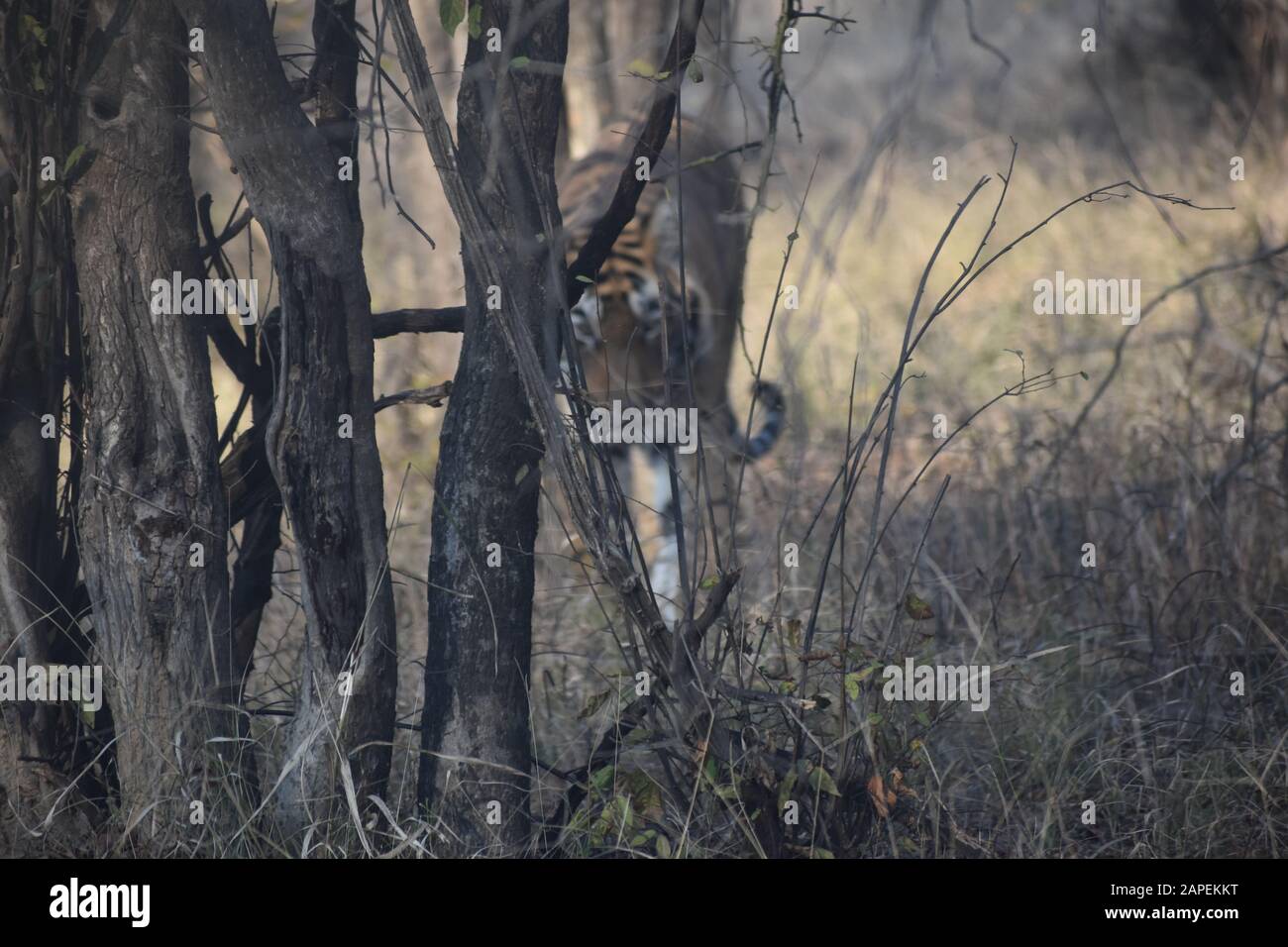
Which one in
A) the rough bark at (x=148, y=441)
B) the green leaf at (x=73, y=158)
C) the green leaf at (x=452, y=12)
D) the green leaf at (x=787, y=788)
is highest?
the green leaf at (x=452, y=12)

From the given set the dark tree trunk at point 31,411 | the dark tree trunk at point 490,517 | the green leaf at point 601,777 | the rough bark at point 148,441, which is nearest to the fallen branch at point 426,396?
the dark tree trunk at point 490,517

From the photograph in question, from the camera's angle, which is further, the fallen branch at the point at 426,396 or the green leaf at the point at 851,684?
the fallen branch at the point at 426,396

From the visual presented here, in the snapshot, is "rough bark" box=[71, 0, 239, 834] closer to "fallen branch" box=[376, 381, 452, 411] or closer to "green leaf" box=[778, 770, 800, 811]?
"fallen branch" box=[376, 381, 452, 411]

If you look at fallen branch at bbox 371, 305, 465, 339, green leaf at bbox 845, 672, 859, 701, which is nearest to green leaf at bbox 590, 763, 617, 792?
green leaf at bbox 845, 672, 859, 701

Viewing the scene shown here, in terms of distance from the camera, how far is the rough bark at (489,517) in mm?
2590

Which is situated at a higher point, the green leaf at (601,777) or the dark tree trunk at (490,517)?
the dark tree trunk at (490,517)

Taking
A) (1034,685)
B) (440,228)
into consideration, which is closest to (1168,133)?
(440,228)

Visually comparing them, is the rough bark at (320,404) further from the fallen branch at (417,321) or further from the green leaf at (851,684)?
the green leaf at (851,684)

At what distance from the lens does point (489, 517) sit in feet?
8.80

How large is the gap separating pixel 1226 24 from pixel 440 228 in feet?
17.0

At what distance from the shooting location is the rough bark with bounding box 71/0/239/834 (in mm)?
2635

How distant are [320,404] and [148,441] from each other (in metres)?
0.40

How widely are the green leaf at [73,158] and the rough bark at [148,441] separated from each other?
0.04m
